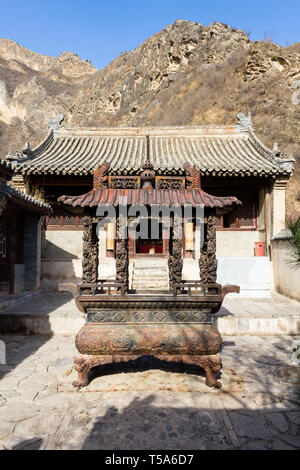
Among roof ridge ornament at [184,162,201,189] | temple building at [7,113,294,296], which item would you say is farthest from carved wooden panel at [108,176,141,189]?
temple building at [7,113,294,296]

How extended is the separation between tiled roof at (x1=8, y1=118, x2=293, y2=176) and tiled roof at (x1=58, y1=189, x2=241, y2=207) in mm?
5889

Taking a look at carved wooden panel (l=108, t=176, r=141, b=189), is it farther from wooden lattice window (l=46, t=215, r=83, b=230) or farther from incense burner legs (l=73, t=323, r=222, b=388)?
wooden lattice window (l=46, t=215, r=83, b=230)

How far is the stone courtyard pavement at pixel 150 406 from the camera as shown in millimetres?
2801

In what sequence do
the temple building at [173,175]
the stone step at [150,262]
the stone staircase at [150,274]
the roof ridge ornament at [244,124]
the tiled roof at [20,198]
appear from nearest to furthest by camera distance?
the tiled roof at [20,198] < the stone staircase at [150,274] < the temple building at [173,175] < the stone step at [150,262] < the roof ridge ornament at [244,124]

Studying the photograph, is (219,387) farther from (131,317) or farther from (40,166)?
(40,166)

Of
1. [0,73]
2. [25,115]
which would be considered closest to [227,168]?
[25,115]

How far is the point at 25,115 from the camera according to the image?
4422 cm

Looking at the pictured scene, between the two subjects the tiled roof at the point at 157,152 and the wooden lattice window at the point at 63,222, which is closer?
the tiled roof at the point at 157,152

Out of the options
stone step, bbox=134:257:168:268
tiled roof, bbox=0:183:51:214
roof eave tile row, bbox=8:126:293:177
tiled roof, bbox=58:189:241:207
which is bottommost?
stone step, bbox=134:257:168:268

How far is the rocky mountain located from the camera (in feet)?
68.8

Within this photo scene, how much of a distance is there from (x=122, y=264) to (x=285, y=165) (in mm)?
8343

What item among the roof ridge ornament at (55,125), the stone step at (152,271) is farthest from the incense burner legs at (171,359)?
the roof ridge ornament at (55,125)

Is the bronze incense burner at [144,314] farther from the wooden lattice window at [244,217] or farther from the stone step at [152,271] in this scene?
the wooden lattice window at [244,217]

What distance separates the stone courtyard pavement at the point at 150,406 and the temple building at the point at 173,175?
496cm
